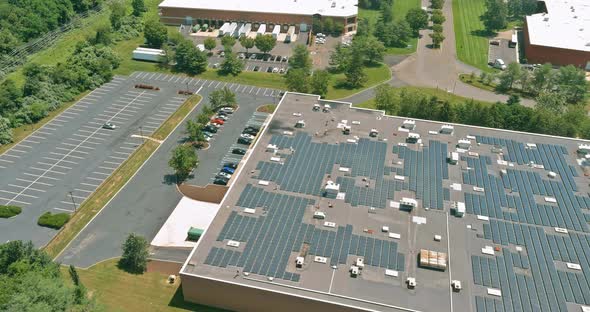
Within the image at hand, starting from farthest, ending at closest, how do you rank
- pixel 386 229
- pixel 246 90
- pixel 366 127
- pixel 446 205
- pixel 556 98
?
pixel 246 90 < pixel 556 98 < pixel 366 127 < pixel 446 205 < pixel 386 229

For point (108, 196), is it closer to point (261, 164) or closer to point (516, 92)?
point (261, 164)

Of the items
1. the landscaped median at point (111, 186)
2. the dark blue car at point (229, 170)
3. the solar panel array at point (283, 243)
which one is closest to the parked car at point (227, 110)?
the landscaped median at point (111, 186)

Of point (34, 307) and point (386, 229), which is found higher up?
point (386, 229)

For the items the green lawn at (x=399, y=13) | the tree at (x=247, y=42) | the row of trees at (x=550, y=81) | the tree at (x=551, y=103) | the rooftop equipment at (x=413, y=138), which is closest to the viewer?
the rooftop equipment at (x=413, y=138)

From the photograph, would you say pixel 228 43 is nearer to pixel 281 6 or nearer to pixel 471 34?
pixel 281 6

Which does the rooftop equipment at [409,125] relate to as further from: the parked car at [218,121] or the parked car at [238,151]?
the parked car at [218,121]

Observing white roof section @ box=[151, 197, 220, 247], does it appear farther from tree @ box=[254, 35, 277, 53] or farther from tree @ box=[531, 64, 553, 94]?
tree @ box=[531, 64, 553, 94]

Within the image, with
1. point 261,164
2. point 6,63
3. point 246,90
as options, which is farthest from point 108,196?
point 6,63
